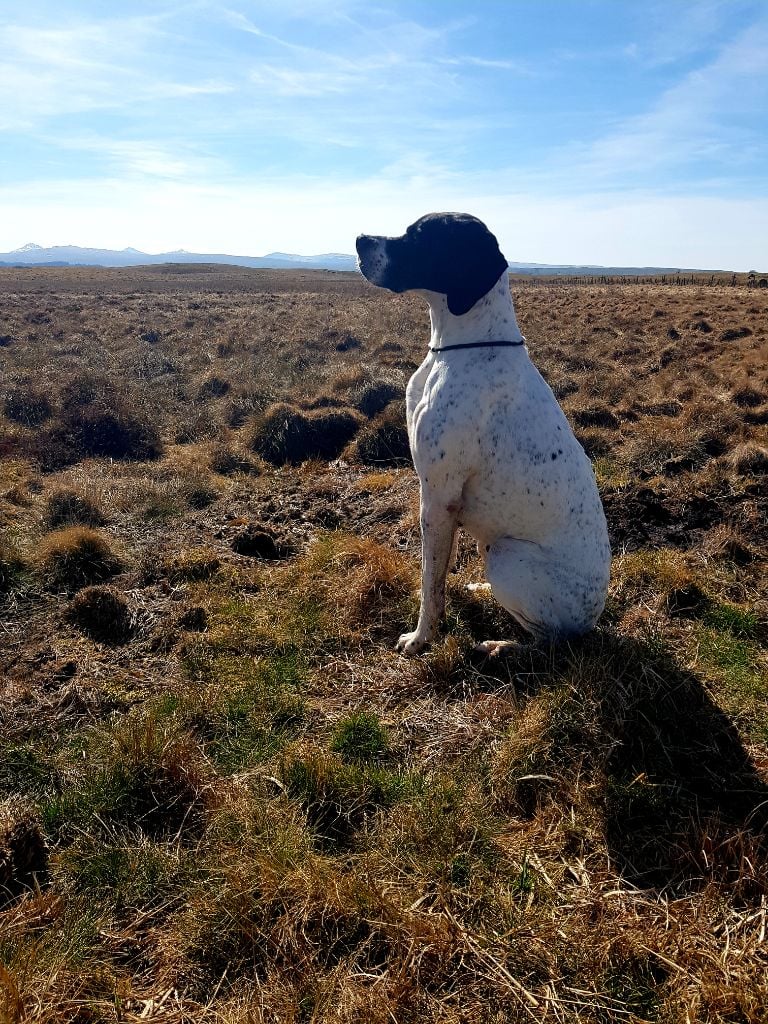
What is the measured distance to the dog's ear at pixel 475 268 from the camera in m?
3.12

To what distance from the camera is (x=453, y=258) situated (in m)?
3.12

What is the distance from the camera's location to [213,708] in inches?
123

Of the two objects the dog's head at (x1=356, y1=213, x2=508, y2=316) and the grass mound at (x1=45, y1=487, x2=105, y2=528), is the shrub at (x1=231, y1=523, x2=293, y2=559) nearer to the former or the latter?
the grass mound at (x1=45, y1=487, x2=105, y2=528)

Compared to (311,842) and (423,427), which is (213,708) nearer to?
(311,842)

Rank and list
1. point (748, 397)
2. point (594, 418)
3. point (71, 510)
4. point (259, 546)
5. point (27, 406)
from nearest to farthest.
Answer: point (259, 546) → point (71, 510) → point (594, 418) → point (748, 397) → point (27, 406)

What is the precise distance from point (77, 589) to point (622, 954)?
386 cm

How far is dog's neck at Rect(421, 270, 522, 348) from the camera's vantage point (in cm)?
321

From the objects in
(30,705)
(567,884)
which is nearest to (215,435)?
(30,705)

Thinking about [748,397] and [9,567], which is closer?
[9,567]

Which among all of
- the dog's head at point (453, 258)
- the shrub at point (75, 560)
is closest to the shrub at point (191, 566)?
the shrub at point (75, 560)

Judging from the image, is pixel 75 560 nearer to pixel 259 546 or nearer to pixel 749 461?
pixel 259 546

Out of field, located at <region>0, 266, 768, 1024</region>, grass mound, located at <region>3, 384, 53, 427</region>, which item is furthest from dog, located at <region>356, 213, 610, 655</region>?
grass mound, located at <region>3, 384, 53, 427</region>

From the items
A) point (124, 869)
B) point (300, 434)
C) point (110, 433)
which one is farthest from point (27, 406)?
point (124, 869)

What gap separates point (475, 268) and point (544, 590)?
1569 mm
